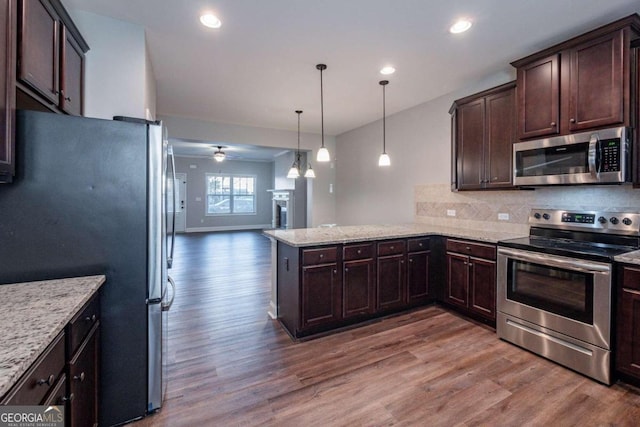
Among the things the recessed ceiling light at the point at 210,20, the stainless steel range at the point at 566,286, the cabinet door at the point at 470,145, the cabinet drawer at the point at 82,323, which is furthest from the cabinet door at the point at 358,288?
the recessed ceiling light at the point at 210,20

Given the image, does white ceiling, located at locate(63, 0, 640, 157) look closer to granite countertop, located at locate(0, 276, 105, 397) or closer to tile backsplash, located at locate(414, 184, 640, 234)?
tile backsplash, located at locate(414, 184, 640, 234)

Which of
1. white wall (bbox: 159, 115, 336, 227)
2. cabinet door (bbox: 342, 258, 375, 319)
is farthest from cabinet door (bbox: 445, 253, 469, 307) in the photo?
white wall (bbox: 159, 115, 336, 227)

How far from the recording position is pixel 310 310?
280 cm

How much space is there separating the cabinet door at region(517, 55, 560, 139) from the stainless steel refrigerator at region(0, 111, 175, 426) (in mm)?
3042

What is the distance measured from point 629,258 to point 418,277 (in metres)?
1.74

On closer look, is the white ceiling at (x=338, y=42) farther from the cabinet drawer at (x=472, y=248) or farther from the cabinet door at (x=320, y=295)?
the cabinet door at (x=320, y=295)

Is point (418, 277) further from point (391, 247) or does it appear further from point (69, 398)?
point (69, 398)

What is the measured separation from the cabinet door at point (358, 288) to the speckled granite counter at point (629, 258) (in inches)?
72.3

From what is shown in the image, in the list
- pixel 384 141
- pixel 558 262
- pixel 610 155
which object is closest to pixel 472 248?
pixel 558 262

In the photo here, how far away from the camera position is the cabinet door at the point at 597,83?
7.36ft

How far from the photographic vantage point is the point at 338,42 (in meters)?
2.69

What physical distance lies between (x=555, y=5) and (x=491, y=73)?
48.3 inches

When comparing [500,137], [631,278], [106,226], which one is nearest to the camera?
[106,226]

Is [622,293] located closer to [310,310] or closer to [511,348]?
[511,348]
